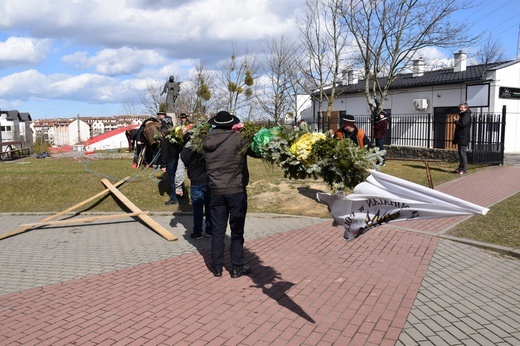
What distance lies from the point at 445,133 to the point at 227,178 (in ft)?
52.2

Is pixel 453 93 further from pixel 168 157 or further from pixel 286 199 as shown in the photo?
pixel 168 157

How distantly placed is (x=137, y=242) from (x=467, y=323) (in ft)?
17.6

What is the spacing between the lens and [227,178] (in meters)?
5.53

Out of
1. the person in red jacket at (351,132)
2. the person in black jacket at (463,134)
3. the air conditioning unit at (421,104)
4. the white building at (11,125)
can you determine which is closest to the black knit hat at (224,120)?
the person in red jacket at (351,132)

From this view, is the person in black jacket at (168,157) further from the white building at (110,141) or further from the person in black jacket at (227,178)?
the white building at (110,141)

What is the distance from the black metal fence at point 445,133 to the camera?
596 inches

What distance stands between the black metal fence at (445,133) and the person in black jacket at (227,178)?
466 inches

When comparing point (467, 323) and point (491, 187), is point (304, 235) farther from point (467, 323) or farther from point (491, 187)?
point (491, 187)

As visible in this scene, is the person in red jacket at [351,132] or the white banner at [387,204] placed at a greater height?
the person in red jacket at [351,132]

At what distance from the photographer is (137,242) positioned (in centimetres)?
777

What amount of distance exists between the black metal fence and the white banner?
12.3 m

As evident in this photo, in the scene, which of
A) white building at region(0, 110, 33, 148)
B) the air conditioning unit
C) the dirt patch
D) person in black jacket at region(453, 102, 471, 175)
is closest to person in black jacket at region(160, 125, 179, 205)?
the dirt patch

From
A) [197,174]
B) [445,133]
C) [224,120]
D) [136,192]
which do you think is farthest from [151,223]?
[445,133]

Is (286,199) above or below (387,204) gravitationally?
below
